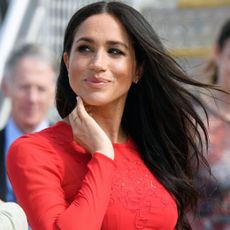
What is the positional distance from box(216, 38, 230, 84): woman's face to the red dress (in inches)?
85.8

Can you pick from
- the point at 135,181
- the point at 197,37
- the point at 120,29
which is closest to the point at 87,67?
the point at 120,29

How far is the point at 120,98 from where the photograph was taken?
3.74 meters

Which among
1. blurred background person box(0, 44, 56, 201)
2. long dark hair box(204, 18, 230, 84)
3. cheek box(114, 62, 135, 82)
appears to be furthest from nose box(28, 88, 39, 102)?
cheek box(114, 62, 135, 82)

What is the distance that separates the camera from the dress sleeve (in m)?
3.22

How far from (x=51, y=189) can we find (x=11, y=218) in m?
0.61

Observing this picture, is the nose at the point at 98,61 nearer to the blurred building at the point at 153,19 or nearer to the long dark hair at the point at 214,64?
the long dark hair at the point at 214,64

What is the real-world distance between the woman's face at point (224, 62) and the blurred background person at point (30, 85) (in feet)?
3.39

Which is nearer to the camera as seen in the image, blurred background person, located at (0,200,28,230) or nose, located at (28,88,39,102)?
blurred background person, located at (0,200,28,230)

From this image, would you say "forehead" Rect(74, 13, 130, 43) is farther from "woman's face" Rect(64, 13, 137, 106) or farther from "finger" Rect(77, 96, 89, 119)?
"finger" Rect(77, 96, 89, 119)

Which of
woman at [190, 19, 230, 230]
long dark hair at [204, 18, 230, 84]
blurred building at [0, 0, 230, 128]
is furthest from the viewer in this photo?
blurred building at [0, 0, 230, 128]

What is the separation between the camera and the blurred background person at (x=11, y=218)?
2.67 meters

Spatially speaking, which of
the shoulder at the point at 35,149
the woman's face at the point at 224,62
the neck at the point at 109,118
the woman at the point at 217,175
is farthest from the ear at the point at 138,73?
the woman's face at the point at 224,62

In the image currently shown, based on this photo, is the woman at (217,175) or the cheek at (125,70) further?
the woman at (217,175)

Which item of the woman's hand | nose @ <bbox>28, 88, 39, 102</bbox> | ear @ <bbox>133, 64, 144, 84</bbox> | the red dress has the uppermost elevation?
ear @ <bbox>133, 64, 144, 84</bbox>
